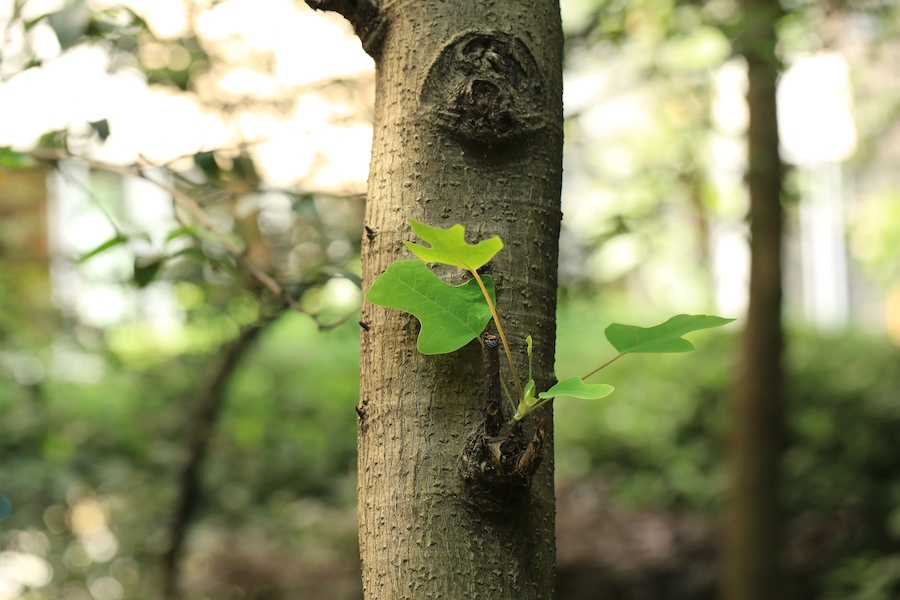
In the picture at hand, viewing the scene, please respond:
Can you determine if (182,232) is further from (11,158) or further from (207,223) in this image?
(11,158)

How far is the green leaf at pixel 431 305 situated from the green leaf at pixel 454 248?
Result: 0.05 ft

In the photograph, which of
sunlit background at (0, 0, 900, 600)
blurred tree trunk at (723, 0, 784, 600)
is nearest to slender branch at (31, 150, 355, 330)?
sunlit background at (0, 0, 900, 600)

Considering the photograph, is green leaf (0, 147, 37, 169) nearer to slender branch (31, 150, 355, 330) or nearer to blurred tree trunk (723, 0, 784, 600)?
slender branch (31, 150, 355, 330)

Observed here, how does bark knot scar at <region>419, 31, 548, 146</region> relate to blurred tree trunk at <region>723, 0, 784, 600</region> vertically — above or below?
above

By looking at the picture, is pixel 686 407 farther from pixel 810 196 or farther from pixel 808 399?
pixel 810 196

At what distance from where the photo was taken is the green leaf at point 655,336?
24.0 inches

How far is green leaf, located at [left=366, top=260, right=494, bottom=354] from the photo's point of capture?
0.59 meters

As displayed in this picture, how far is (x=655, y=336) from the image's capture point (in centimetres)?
62

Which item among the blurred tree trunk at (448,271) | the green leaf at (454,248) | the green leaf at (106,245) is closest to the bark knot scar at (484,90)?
the blurred tree trunk at (448,271)

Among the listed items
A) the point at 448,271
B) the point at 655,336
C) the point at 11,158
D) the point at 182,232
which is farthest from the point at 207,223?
the point at 655,336

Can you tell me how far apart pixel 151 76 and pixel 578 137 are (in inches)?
56.1

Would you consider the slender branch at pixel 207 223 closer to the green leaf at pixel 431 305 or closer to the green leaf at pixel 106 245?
the green leaf at pixel 106 245

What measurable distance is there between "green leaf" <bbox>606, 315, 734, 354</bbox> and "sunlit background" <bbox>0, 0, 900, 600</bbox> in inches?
19.2

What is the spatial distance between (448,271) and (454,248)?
0.08 m
